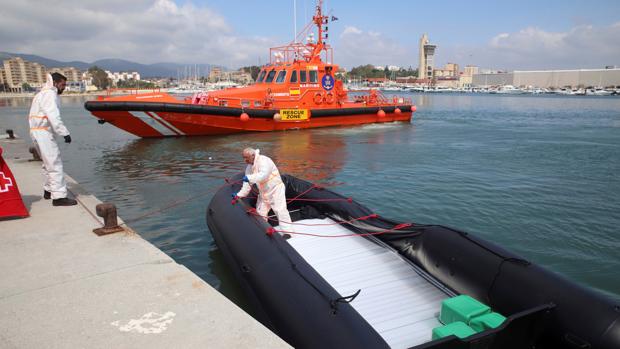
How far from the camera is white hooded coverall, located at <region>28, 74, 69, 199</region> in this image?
4457 mm

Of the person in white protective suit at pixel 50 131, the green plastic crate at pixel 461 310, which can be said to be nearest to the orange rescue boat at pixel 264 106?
the person in white protective suit at pixel 50 131

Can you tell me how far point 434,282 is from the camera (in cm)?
321

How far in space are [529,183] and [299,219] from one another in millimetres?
5689

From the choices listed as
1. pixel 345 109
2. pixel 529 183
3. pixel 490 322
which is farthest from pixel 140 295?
pixel 345 109

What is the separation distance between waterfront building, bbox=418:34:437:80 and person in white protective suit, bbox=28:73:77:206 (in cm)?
16151

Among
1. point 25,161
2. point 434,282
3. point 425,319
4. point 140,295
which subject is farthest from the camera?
point 25,161

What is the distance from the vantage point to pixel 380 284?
329cm

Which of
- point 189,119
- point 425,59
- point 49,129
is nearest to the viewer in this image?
point 49,129

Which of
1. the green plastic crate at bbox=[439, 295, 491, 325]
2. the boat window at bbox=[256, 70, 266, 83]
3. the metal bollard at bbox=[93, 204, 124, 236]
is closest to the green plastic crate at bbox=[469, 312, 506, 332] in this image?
the green plastic crate at bbox=[439, 295, 491, 325]

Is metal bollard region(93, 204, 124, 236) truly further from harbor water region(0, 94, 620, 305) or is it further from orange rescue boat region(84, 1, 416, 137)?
orange rescue boat region(84, 1, 416, 137)

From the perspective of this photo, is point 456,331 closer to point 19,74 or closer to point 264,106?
point 264,106

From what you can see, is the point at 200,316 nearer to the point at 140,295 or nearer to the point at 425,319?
the point at 140,295

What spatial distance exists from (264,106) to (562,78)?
13184cm

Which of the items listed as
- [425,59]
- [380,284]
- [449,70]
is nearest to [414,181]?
[380,284]
